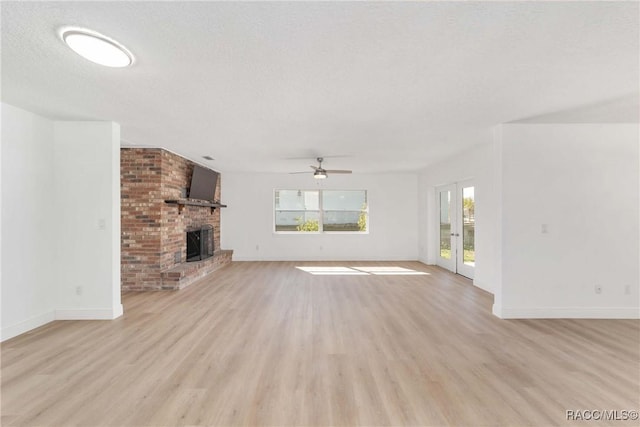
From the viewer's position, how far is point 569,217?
3674 mm

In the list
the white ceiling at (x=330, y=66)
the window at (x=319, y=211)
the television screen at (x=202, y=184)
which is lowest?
the window at (x=319, y=211)

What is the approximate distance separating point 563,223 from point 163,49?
486 centimetres

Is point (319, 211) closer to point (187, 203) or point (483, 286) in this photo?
point (187, 203)

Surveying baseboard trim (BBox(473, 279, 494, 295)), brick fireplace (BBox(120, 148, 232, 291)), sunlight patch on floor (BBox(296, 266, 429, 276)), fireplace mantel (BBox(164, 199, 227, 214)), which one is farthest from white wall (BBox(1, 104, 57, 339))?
baseboard trim (BBox(473, 279, 494, 295))

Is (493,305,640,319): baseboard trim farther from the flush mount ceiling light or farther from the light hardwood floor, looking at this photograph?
the flush mount ceiling light

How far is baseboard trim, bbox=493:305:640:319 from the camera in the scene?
11.9ft

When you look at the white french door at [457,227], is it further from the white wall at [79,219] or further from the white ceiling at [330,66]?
the white wall at [79,219]

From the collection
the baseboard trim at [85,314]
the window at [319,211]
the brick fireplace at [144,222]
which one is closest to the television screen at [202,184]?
the brick fireplace at [144,222]

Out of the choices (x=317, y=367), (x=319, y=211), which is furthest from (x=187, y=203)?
(x=317, y=367)

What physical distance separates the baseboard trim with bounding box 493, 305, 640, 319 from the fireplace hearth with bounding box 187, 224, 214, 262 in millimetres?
5865

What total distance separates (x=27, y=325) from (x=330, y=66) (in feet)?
14.5

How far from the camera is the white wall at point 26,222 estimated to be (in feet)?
9.98

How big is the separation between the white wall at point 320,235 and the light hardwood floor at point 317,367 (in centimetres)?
400

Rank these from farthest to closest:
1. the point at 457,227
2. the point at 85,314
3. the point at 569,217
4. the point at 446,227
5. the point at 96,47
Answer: the point at 446,227
the point at 457,227
the point at 569,217
the point at 85,314
the point at 96,47
